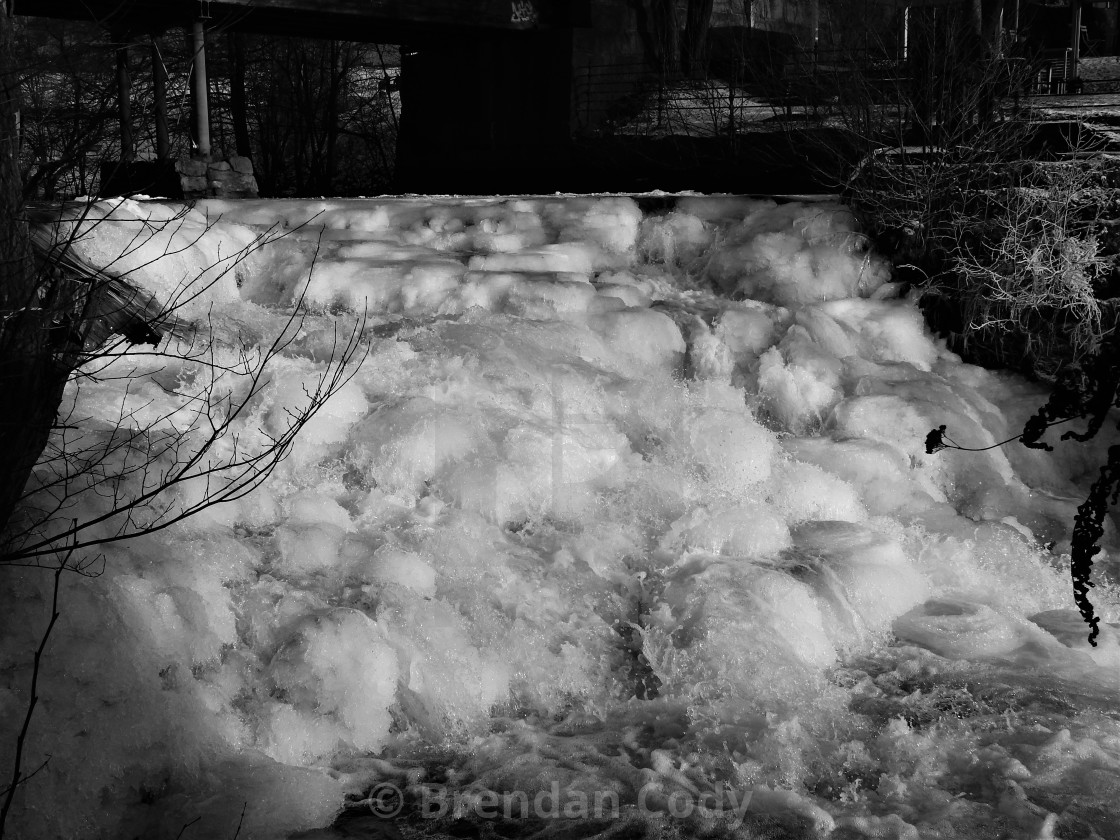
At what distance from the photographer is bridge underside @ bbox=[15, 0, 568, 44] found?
11672 mm

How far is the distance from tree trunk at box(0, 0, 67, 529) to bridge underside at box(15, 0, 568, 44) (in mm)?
8150

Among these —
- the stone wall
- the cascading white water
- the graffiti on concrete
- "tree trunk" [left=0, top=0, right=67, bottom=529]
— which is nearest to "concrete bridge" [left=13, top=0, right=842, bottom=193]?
the graffiti on concrete

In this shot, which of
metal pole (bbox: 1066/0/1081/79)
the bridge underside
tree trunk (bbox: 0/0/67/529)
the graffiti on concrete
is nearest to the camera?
tree trunk (bbox: 0/0/67/529)

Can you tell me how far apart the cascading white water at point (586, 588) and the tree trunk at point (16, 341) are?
45cm

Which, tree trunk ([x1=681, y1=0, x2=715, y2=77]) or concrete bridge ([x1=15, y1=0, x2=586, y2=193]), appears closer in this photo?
concrete bridge ([x1=15, y1=0, x2=586, y2=193])

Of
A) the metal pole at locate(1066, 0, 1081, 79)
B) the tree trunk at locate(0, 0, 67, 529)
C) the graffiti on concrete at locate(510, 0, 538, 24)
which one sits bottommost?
the tree trunk at locate(0, 0, 67, 529)

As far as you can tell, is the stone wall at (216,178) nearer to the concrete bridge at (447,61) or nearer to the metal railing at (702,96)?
the concrete bridge at (447,61)

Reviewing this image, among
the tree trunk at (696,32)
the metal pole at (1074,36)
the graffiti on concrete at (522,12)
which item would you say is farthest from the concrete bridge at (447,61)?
the metal pole at (1074,36)

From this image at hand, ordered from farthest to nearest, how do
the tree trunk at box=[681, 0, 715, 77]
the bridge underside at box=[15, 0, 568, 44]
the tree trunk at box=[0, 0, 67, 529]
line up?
1. the tree trunk at box=[681, 0, 715, 77]
2. the bridge underside at box=[15, 0, 568, 44]
3. the tree trunk at box=[0, 0, 67, 529]

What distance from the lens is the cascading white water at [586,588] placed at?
3.89 metres

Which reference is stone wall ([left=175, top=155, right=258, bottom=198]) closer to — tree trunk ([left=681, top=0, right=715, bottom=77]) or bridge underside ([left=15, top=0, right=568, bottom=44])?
bridge underside ([left=15, top=0, right=568, bottom=44])

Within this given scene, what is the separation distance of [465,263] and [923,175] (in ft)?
11.5

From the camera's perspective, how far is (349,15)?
41.8 ft

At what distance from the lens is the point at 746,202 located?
9.39m
